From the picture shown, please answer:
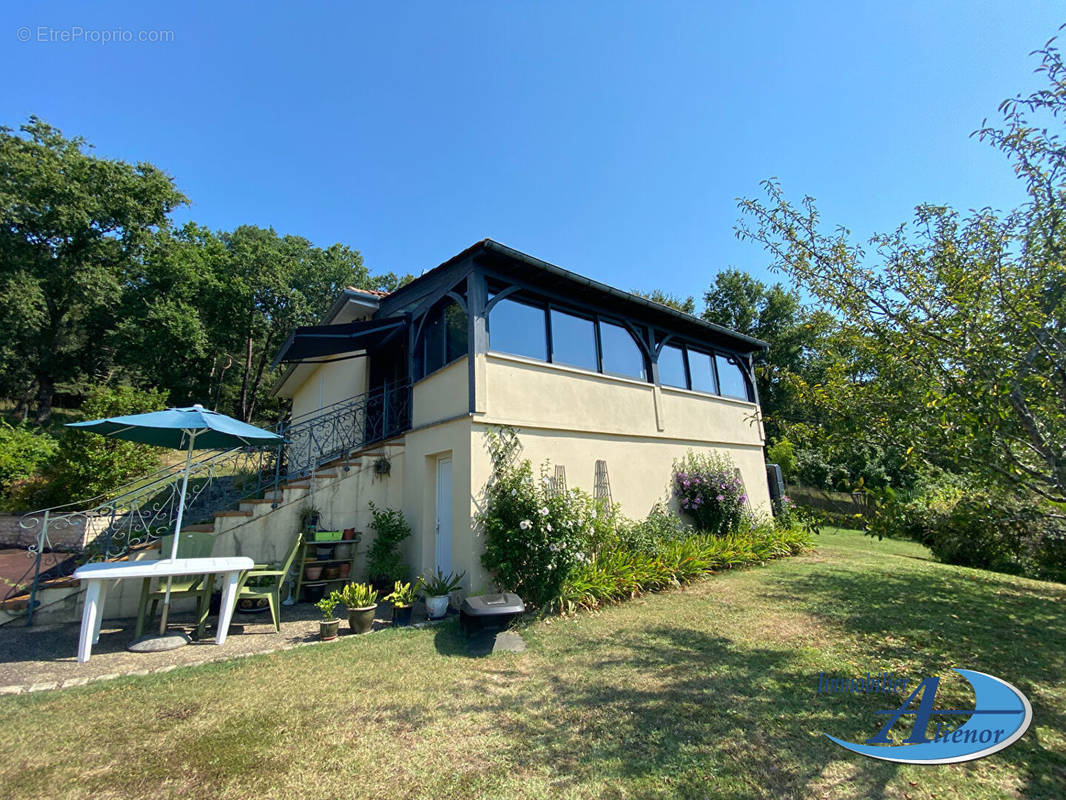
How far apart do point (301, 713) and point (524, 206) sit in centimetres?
1178

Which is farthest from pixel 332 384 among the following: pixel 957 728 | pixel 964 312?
pixel 957 728

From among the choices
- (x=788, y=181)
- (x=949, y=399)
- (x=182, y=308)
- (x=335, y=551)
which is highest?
(x=182, y=308)

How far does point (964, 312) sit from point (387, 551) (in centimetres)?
843

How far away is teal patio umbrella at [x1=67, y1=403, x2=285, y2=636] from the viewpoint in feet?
18.4

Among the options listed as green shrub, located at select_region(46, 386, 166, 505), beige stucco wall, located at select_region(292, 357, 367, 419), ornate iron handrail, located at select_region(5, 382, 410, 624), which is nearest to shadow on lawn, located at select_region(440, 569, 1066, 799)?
ornate iron handrail, located at select_region(5, 382, 410, 624)

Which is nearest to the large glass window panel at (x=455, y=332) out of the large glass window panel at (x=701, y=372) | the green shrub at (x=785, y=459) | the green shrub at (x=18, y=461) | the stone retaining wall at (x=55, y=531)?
the large glass window panel at (x=701, y=372)

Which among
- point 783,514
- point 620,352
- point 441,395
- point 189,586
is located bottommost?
point 189,586

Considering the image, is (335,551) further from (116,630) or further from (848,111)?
(848,111)

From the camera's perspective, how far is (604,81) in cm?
873

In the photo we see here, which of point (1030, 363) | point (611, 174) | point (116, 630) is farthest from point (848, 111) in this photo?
point (116, 630)

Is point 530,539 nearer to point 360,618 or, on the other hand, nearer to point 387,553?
point 360,618

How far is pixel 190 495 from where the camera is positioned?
9.62 meters

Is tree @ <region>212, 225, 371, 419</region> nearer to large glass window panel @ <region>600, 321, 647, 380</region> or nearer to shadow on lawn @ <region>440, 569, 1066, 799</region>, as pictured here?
large glass window panel @ <region>600, 321, 647, 380</region>

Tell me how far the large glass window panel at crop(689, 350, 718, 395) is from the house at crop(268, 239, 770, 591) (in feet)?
0.20
